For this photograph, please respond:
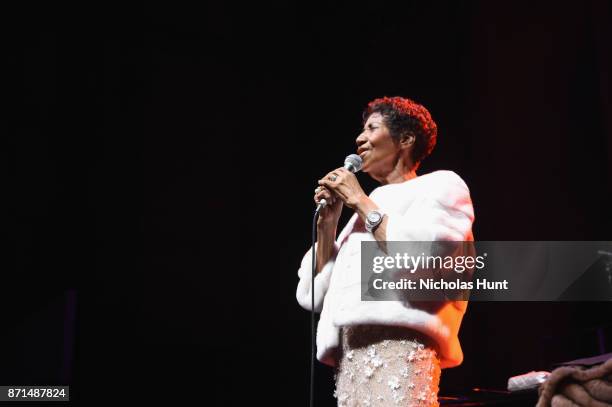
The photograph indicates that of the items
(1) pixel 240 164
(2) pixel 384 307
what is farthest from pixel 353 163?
(1) pixel 240 164

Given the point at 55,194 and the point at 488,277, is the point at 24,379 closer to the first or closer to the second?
the point at 55,194

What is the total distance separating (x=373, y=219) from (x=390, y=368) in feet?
1.31

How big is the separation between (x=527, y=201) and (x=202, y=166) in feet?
5.54

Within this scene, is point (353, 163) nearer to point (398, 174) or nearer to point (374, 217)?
point (398, 174)

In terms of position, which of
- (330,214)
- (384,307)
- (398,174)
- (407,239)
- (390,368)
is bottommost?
(390,368)

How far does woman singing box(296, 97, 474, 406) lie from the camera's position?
1641 millimetres

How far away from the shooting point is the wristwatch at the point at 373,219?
5.68 feet

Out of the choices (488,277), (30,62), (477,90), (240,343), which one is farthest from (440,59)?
(30,62)

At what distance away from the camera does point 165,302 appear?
2963mm

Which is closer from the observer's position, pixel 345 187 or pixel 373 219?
pixel 373 219

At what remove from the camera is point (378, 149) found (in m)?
2.04

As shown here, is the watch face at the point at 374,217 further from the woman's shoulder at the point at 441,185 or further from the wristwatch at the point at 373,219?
the woman's shoulder at the point at 441,185

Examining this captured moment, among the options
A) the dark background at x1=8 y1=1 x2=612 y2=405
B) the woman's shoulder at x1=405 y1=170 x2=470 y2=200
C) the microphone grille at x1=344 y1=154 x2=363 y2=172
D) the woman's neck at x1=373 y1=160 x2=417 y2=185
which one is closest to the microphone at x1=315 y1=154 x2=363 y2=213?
the microphone grille at x1=344 y1=154 x2=363 y2=172

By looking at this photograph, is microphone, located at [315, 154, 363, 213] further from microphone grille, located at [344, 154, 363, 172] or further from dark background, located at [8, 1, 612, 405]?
dark background, located at [8, 1, 612, 405]
